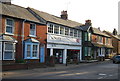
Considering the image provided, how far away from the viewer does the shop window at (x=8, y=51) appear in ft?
63.0

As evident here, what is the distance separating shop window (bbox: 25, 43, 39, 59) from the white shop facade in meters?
2.33

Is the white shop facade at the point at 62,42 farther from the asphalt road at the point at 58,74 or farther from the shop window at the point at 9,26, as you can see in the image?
the asphalt road at the point at 58,74

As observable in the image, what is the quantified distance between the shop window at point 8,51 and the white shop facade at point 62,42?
6.51 metres

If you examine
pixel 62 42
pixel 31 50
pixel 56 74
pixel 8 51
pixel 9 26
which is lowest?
pixel 56 74

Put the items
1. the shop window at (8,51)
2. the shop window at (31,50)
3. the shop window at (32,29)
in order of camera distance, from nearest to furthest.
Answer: the shop window at (8,51) < the shop window at (31,50) < the shop window at (32,29)

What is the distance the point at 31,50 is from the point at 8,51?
3522mm

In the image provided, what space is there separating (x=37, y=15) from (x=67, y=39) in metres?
6.78

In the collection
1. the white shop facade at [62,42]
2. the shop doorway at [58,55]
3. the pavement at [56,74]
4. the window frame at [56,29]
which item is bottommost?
the pavement at [56,74]

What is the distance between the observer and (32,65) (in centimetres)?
2011

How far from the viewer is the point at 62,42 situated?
91.8 feet

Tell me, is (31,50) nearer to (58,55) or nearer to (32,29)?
(32,29)

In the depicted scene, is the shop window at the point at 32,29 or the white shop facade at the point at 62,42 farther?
the white shop facade at the point at 62,42

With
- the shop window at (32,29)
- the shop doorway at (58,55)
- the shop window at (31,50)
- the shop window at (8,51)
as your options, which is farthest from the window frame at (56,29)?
the shop window at (8,51)

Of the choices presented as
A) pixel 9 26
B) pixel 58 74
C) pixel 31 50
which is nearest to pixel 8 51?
pixel 9 26
